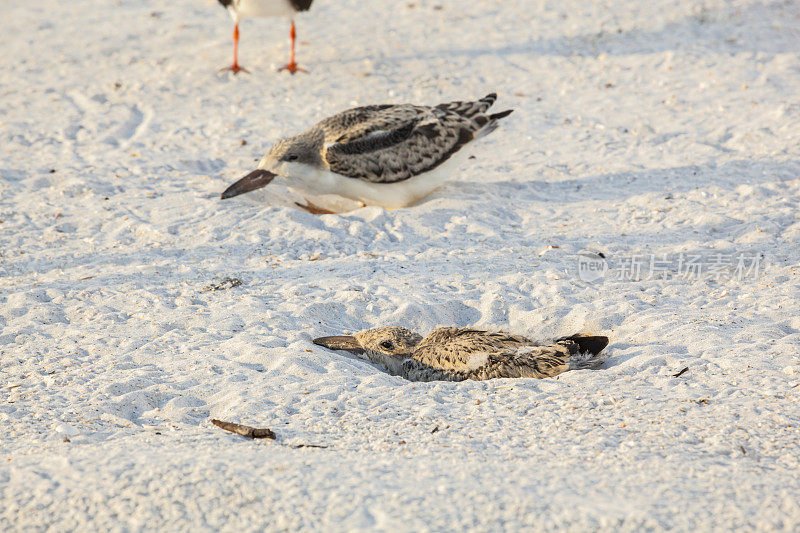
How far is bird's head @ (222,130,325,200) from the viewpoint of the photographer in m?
7.13

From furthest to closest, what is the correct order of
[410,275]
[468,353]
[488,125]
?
[488,125], [410,275], [468,353]

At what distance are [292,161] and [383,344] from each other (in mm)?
2775

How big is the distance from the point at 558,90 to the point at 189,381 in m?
6.24

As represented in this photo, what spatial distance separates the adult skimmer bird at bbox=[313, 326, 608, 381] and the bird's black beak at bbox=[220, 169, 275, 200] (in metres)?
2.45

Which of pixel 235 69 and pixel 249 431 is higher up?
pixel 235 69

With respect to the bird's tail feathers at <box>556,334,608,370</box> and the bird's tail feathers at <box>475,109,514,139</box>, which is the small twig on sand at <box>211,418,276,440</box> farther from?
the bird's tail feathers at <box>475,109,514,139</box>

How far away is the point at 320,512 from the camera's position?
3141 millimetres

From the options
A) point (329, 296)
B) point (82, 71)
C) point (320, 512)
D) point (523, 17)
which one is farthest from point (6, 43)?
point (320, 512)

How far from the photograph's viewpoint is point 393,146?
7.05 meters

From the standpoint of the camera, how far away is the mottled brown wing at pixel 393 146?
6.99 meters

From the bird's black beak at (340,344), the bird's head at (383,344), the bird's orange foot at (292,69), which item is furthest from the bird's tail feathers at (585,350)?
the bird's orange foot at (292,69)

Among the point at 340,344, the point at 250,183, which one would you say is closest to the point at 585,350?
the point at 340,344

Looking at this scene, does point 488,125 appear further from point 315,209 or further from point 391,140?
point 315,209

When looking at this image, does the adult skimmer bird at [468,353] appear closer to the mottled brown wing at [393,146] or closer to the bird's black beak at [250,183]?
the mottled brown wing at [393,146]
